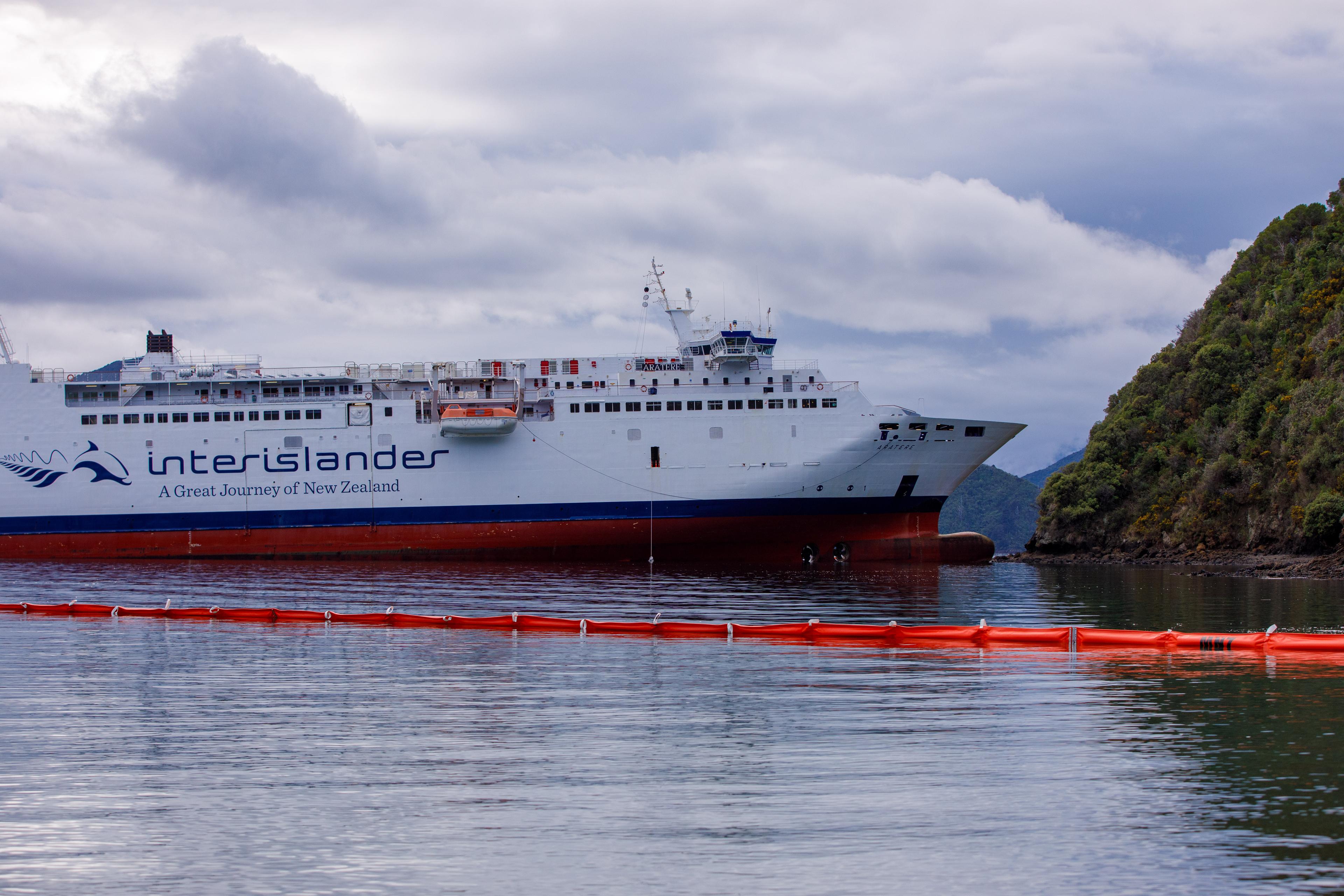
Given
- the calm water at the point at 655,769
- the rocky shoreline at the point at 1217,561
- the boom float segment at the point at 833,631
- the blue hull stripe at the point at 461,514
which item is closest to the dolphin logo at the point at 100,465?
the blue hull stripe at the point at 461,514

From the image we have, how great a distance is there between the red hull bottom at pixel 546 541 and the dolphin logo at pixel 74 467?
110 inches

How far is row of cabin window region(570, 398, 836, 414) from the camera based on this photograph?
52688mm

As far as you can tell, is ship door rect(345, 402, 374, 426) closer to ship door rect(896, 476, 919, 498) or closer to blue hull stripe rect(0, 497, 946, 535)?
blue hull stripe rect(0, 497, 946, 535)

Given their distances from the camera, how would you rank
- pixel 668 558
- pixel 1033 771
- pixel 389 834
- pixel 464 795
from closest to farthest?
pixel 389 834 < pixel 464 795 < pixel 1033 771 < pixel 668 558

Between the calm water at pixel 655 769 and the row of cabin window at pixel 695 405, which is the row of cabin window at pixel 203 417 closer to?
the row of cabin window at pixel 695 405

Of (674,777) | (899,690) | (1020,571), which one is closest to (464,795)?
(674,777)

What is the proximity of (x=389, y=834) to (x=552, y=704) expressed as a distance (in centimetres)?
577

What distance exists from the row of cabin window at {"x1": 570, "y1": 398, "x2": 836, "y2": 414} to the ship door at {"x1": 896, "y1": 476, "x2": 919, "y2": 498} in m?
6.00

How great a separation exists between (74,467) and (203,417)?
7.04 metres

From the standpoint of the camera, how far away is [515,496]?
5269 centimetres

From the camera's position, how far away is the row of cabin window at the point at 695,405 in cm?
5269

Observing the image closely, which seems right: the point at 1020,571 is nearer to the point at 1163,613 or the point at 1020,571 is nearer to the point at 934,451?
the point at 934,451

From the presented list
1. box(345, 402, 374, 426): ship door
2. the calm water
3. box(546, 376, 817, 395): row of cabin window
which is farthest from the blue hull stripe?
the calm water

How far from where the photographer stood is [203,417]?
54.9m
